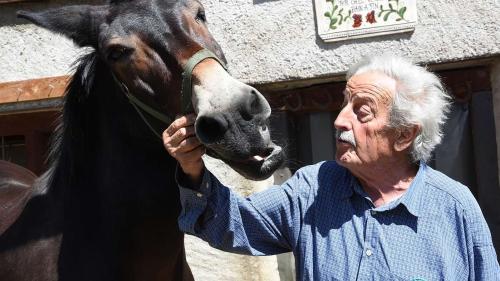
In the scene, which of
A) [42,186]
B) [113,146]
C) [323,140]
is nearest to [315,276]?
[113,146]

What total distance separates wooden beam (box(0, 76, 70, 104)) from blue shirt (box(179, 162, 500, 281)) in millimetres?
2327

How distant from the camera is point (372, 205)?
6.30 ft

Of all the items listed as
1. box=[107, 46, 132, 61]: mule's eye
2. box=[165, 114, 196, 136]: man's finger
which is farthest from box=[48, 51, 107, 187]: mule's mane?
box=[165, 114, 196, 136]: man's finger

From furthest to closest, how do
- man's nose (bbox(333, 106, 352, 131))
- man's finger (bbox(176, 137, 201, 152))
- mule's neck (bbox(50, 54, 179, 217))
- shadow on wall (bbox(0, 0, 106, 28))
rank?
1. shadow on wall (bbox(0, 0, 106, 28))
2. mule's neck (bbox(50, 54, 179, 217))
3. man's nose (bbox(333, 106, 352, 131))
4. man's finger (bbox(176, 137, 201, 152))

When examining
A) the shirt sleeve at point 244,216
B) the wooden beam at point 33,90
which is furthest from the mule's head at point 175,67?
the wooden beam at point 33,90

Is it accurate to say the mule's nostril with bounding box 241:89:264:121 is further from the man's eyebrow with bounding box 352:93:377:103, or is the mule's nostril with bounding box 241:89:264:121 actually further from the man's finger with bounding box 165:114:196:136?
the man's eyebrow with bounding box 352:93:377:103

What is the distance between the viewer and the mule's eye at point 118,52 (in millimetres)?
2107

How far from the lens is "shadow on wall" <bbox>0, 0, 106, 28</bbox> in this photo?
425 centimetres

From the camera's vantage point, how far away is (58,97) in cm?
397

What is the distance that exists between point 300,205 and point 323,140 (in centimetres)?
223

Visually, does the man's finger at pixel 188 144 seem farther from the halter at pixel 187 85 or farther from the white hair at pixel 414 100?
the white hair at pixel 414 100

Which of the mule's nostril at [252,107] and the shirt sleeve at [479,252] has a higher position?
the mule's nostril at [252,107]

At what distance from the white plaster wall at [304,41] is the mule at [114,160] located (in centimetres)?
157

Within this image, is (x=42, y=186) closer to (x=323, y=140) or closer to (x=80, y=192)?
(x=80, y=192)
